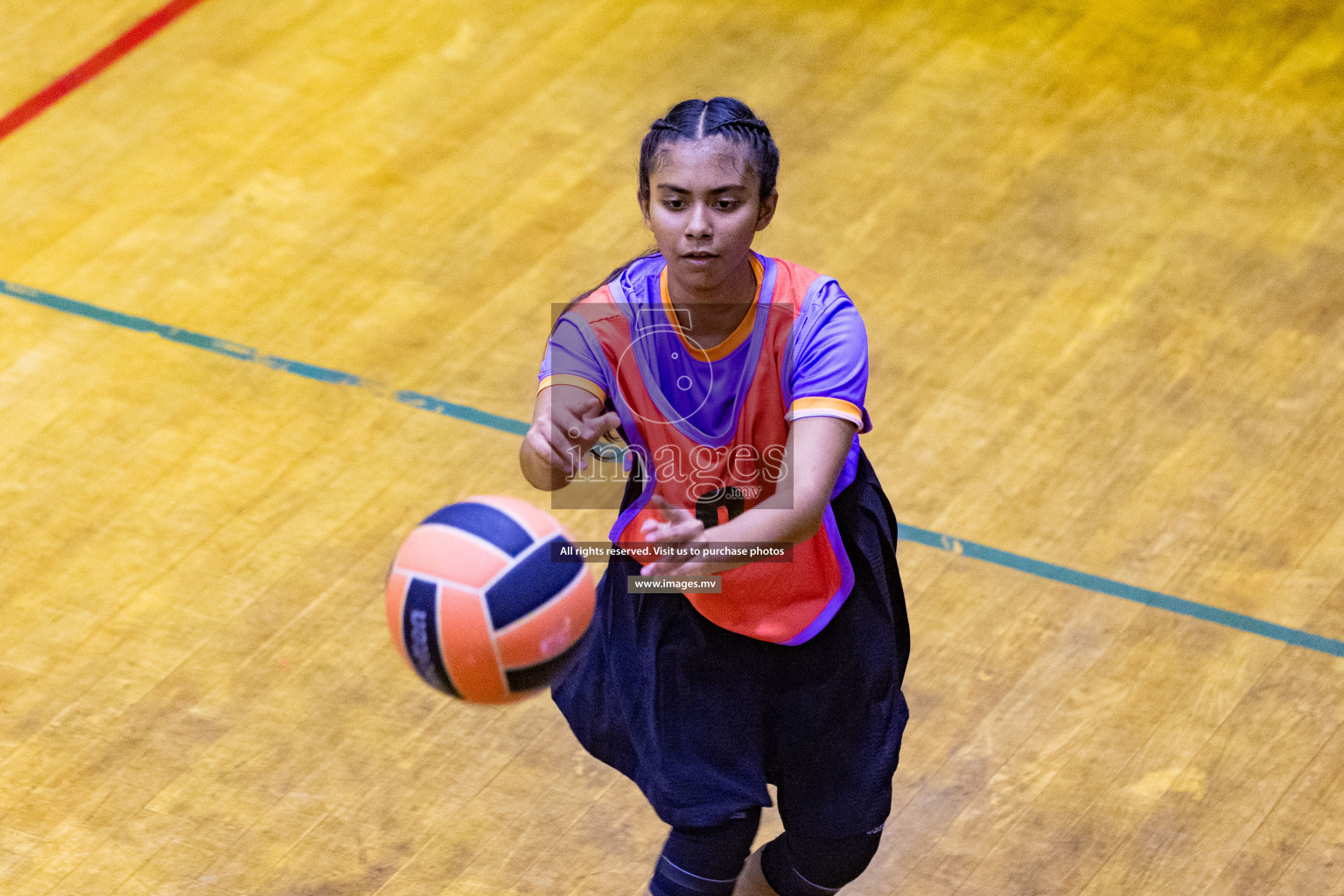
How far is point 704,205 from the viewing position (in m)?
2.32

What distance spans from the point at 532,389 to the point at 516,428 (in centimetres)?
15

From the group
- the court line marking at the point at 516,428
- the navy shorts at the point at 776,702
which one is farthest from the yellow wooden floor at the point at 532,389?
the navy shorts at the point at 776,702

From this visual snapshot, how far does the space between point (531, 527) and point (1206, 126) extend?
3.44 meters

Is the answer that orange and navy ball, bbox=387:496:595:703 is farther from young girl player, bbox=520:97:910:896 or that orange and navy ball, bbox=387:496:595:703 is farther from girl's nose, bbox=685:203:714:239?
girl's nose, bbox=685:203:714:239

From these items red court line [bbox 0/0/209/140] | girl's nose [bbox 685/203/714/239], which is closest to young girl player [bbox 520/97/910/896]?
girl's nose [bbox 685/203/714/239]

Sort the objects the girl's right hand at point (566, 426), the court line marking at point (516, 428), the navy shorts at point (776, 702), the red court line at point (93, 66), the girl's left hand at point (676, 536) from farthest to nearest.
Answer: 1. the red court line at point (93, 66)
2. the court line marking at point (516, 428)
3. the navy shorts at point (776, 702)
4. the girl's right hand at point (566, 426)
5. the girl's left hand at point (676, 536)

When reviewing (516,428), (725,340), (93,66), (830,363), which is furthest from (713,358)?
(93,66)

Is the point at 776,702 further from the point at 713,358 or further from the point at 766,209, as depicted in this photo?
the point at 766,209

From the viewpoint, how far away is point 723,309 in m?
2.42

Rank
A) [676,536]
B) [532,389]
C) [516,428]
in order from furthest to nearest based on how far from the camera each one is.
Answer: [532,389]
[516,428]
[676,536]

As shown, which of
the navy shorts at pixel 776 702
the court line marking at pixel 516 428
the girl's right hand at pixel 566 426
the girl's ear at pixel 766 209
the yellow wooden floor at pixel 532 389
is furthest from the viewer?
the court line marking at pixel 516 428

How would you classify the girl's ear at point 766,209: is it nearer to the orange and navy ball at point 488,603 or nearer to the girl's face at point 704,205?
the girl's face at point 704,205

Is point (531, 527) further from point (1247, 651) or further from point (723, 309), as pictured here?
point (1247, 651)

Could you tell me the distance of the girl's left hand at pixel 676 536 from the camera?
219cm
